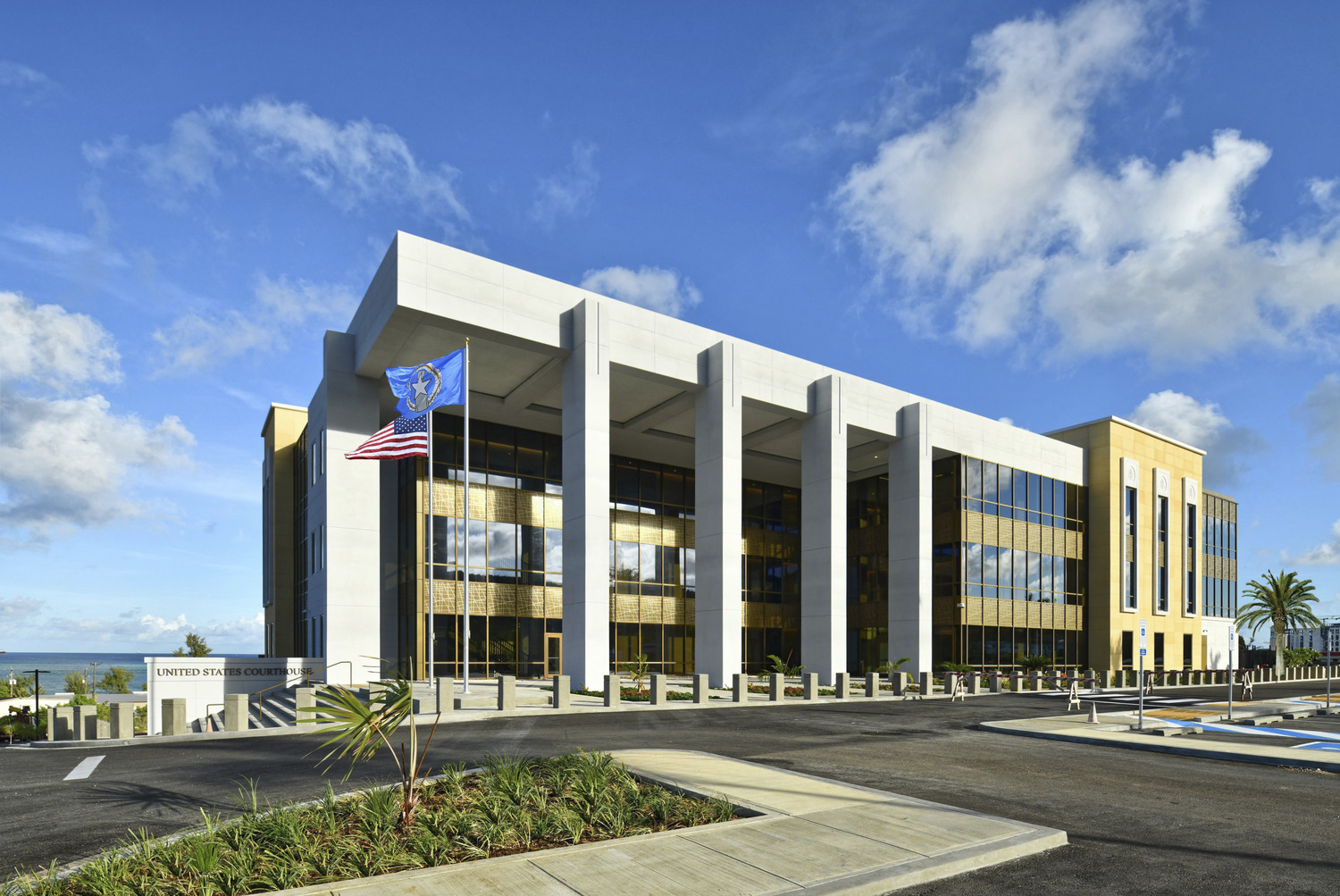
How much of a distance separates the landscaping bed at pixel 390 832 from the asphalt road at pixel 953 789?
179 centimetres

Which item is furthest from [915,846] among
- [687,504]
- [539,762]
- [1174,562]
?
[1174,562]

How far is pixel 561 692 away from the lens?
79.9 ft

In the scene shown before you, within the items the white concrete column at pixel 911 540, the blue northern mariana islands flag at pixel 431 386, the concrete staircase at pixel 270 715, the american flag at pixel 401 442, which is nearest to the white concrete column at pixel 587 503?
the blue northern mariana islands flag at pixel 431 386

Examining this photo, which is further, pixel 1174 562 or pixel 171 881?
pixel 1174 562

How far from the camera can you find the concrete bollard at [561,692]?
954 inches

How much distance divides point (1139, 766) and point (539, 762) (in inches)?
416

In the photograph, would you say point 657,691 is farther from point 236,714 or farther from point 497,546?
point 497,546

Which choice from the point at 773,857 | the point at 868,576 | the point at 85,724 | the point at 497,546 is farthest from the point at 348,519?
the point at 868,576

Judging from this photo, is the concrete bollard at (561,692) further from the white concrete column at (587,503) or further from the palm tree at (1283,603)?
the palm tree at (1283,603)

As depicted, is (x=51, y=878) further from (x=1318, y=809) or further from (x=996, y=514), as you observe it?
(x=996, y=514)

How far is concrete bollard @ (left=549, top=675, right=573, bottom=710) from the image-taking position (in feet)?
79.5

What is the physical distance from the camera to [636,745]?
52.7 feet

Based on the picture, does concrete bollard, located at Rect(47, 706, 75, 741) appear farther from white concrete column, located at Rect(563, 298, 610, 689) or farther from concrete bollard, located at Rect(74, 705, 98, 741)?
white concrete column, located at Rect(563, 298, 610, 689)

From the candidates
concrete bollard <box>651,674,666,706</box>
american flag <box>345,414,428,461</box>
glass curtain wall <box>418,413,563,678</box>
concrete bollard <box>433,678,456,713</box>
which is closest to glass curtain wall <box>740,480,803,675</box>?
glass curtain wall <box>418,413,563,678</box>
